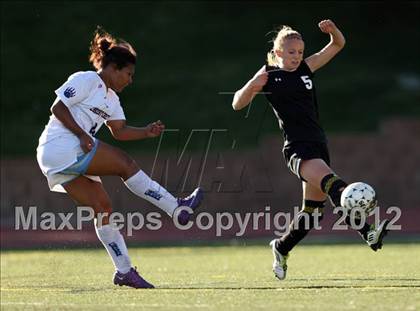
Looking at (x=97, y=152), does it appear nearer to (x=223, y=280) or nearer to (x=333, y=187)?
(x=223, y=280)

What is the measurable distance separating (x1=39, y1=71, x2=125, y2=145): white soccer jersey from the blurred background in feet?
22.9

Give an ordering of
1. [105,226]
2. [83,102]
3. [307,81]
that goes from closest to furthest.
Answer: [83,102], [105,226], [307,81]

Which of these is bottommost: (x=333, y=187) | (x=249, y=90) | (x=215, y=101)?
(x=215, y=101)

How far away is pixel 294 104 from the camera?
8.80 m

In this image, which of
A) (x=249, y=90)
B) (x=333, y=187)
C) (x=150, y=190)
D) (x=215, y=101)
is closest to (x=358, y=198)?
(x=333, y=187)

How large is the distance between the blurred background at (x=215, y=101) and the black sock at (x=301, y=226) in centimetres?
675

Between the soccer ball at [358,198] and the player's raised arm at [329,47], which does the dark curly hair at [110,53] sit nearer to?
the player's raised arm at [329,47]

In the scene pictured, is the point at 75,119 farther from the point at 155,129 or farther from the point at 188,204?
the point at 188,204

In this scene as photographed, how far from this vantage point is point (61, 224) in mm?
18891

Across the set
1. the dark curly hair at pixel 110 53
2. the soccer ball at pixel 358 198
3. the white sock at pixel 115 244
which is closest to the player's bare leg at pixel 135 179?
the white sock at pixel 115 244

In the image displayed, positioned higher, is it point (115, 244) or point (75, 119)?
point (75, 119)

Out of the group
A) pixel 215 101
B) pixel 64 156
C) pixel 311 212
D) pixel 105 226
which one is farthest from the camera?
pixel 215 101

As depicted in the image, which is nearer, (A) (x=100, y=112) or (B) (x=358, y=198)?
(B) (x=358, y=198)

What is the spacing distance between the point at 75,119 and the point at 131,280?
141 centimetres
